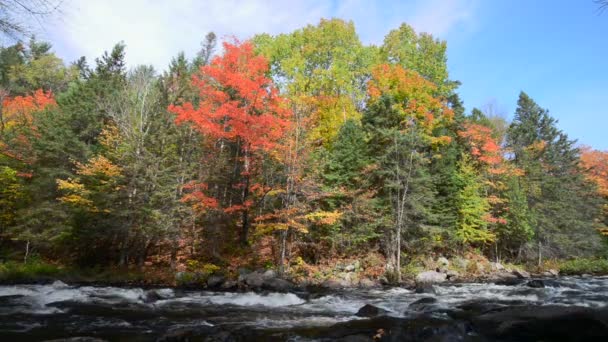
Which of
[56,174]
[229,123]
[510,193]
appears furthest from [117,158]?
[510,193]

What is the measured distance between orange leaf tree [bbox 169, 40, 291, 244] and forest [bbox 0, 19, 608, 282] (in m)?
0.09

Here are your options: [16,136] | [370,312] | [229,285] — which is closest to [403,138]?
[229,285]

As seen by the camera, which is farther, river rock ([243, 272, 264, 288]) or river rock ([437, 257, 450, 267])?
river rock ([437, 257, 450, 267])

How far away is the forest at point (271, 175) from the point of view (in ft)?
61.4

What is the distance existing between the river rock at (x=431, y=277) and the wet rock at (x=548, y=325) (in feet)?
36.4

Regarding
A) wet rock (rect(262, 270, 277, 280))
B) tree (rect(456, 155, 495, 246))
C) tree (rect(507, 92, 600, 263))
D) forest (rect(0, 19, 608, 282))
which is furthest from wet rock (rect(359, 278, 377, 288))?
tree (rect(507, 92, 600, 263))

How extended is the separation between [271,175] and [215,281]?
6.29 meters

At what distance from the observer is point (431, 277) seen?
63.5 ft

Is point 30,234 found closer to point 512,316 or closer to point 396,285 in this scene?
point 396,285

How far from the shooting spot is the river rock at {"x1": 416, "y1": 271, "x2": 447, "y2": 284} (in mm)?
18953

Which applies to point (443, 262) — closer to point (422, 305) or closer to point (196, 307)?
point (422, 305)

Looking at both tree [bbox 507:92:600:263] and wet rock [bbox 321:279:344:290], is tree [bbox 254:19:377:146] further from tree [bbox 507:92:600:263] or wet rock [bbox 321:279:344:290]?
tree [bbox 507:92:600:263]

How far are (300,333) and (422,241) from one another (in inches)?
613

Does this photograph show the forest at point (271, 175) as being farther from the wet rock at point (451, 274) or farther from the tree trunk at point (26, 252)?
the wet rock at point (451, 274)
